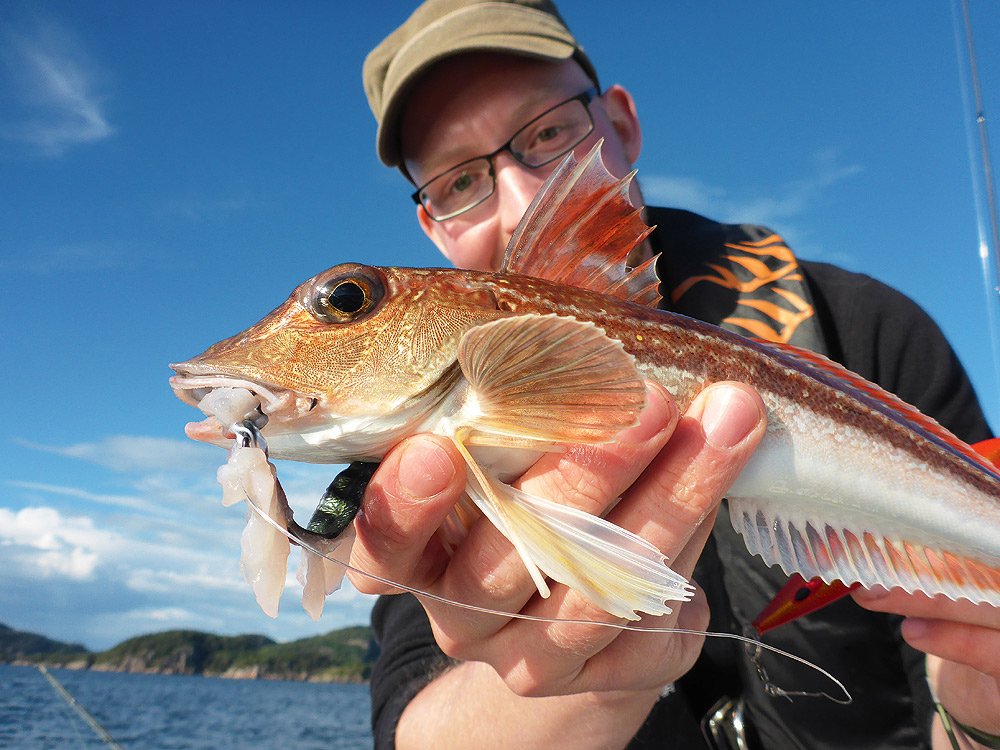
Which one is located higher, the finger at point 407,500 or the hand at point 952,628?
the finger at point 407,500

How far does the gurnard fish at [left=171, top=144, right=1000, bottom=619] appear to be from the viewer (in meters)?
1.51

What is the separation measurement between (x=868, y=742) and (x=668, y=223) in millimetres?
3345

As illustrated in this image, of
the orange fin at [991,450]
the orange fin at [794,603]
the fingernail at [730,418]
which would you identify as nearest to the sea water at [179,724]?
the orange fin at [794,603]

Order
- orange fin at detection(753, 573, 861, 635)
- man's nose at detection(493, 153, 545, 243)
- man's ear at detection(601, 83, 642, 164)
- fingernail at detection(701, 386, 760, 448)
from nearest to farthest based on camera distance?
1. fingernail at detection(701, 386, 760, 448)
2. orange fin at detection(753, 573, 861, 635)
3. man's nose at detection(493, 153, 545, 243)
4. man's ear at detection(601, 83, 642, 164)

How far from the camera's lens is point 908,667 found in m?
3.27

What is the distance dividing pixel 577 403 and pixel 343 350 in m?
0.61

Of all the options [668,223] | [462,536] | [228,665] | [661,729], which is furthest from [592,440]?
[228,665]

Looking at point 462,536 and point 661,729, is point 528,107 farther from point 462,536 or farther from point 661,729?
point 661,729

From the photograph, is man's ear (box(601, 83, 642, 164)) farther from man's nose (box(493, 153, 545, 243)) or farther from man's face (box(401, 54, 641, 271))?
man's nose (box(493, 153, 545, 243))

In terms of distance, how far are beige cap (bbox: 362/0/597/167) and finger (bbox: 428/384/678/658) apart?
317cm

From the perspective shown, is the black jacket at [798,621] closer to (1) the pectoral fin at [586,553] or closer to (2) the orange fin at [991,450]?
(2) the orange fin at [991,450]

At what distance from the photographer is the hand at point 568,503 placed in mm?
1581

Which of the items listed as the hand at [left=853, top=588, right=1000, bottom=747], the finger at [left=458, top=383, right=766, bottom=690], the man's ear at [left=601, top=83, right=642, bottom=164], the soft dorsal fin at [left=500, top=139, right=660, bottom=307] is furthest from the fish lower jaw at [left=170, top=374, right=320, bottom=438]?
the man's ear at [left=601, top=83, right=642, bottom=164]

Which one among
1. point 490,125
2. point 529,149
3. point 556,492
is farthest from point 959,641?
point 490,125
